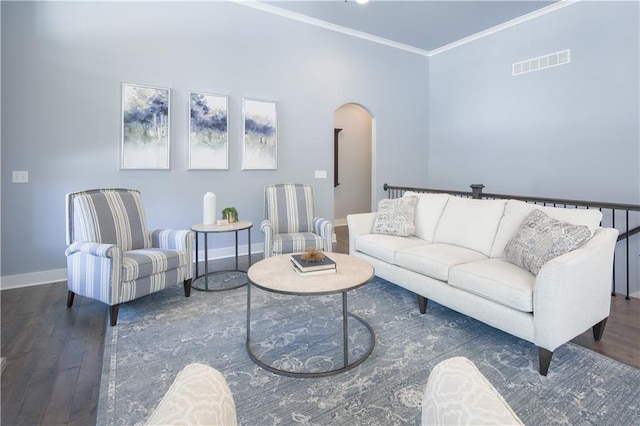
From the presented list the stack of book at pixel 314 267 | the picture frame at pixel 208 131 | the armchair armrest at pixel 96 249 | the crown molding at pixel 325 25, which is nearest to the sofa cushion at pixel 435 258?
the stack of book at pixel 314 267

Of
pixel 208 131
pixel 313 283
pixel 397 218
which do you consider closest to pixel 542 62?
pixel 397 218

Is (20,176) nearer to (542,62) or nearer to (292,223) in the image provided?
(292,223)

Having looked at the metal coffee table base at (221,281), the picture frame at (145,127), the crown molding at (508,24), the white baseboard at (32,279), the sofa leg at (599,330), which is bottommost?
the sofa leg at (599,330)

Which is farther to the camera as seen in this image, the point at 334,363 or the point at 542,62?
the point at 542,62

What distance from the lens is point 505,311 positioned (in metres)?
2.09

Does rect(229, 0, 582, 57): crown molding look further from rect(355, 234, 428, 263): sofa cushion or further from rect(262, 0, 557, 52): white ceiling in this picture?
rect(355, 234, 428, 263): sofa cushion

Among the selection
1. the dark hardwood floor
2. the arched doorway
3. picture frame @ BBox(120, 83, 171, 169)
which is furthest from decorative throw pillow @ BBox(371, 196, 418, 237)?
the arched doorway

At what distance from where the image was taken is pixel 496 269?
2293mm

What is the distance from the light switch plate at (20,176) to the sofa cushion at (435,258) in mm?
3634

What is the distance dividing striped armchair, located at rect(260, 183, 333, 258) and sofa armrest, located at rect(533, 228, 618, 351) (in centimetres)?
215

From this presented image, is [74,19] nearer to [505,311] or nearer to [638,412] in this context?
[505,311]

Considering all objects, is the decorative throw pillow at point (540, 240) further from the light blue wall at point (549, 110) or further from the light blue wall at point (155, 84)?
the light blue wall at point (155, 84)

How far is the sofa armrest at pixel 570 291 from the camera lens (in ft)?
6.04

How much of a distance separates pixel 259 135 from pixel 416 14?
8.92 feet
